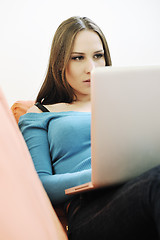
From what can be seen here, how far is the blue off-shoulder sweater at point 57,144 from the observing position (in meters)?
0.96

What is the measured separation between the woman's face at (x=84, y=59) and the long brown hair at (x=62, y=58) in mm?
21

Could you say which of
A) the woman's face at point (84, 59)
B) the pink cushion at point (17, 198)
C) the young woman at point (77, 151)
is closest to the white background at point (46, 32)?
the young woman at point (77, 151)

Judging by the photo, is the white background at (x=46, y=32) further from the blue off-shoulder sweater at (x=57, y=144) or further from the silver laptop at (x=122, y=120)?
the silver laptop at (x=122, y=120)

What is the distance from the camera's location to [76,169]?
38.0 inches

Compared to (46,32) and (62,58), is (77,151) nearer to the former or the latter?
(62,58)

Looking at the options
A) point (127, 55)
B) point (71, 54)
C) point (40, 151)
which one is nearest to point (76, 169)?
point (40, 151)

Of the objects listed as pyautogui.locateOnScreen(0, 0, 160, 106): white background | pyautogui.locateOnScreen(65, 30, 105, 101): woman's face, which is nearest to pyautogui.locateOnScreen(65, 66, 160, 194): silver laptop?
pyautogui.locateOnScreen(65, 30, 105, 101): woman's face

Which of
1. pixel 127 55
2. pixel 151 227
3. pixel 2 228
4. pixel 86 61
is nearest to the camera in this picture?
pixel 2 228

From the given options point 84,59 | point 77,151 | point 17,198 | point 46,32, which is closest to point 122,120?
point 17,198

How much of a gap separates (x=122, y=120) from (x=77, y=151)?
18.7 inches

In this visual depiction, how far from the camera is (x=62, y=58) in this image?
1229 mm

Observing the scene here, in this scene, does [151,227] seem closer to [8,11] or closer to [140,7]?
[8,11]

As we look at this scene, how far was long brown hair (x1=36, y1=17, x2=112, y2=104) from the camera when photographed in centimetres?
122

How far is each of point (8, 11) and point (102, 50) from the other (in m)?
0.94
